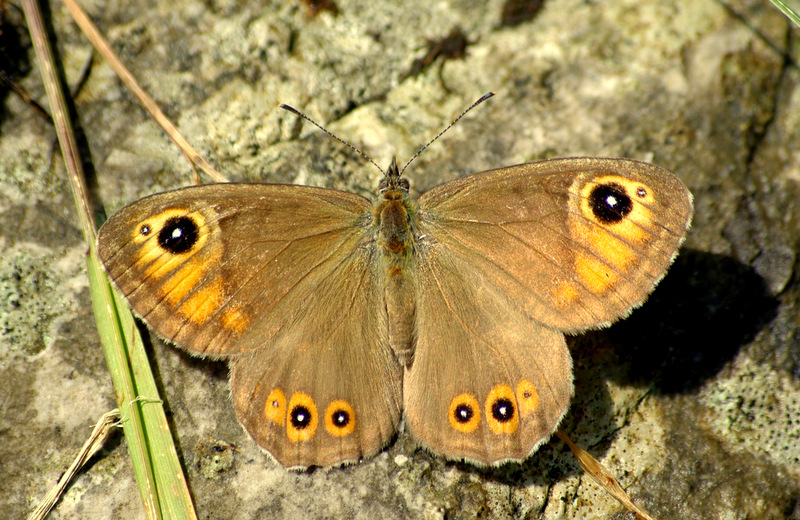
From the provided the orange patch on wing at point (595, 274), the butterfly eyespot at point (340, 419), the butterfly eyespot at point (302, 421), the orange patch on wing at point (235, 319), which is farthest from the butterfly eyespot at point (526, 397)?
the orange patch on wing at point (235, 319)

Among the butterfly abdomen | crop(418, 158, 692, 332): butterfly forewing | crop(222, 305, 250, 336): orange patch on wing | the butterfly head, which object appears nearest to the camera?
crop(418, 158, 692, 332): butterfly forewing

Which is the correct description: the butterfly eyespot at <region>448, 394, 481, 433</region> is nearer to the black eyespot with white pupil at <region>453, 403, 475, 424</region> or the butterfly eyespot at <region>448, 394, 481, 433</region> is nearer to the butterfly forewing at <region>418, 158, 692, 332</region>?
the black eyespot with white pupil at <region>453, 403, 475, 424</region>

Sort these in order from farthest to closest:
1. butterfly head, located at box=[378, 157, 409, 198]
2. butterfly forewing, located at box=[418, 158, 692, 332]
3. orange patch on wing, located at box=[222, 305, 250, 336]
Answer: butterfly head, located at box=[378, 157, 409, 198]
orange patch on wing, located at box=[222, 305, 250, 336]
butterfly forewing, located at box=[418, 158, 692, 332]

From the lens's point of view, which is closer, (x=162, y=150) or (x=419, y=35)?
(x=162, y=150)

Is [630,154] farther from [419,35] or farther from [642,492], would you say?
[642,492]

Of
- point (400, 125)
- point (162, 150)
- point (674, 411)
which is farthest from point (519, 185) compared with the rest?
point (162, 150)

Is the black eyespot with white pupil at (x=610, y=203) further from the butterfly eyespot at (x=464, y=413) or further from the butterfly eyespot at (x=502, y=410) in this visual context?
the butterfly eyespot at (x=464, y=413)

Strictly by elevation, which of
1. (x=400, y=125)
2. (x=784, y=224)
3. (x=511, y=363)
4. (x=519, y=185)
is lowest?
(x=784, y=224)

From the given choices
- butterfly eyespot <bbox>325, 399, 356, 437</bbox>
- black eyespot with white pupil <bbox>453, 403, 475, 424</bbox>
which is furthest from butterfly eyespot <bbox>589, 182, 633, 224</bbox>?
butterfly eyespot <bbox>325, 399, 356, 437</bbox>
